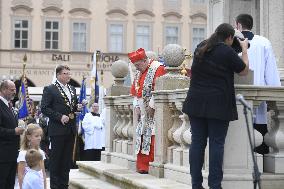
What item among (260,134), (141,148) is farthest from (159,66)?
(260,134)

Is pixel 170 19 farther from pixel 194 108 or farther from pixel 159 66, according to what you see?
pixel 194 108

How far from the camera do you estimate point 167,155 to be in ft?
30.1

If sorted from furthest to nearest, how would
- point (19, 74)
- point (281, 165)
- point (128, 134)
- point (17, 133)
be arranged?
point (19, 74), point (128, 134), point (17, 133), point (281, 165)

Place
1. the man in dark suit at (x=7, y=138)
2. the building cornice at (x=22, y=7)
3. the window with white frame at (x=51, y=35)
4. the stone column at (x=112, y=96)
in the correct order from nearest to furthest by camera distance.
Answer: the man in dark suit at (x=7, y=138), the stone column at (x=112, y=96), the building cornice at (x=22, y=7), the window with white frame at (x=51, y=35)

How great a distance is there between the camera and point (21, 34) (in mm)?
46281

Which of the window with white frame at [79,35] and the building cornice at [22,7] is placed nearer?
the building cornice at [22,7]

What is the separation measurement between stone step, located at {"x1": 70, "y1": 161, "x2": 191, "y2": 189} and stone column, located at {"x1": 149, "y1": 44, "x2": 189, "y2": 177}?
0.92 feet

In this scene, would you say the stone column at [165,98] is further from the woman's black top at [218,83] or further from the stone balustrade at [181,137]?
the woman's black top at [218,83]

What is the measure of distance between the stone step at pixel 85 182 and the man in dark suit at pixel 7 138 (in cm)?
143

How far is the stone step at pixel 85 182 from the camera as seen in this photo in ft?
33.4

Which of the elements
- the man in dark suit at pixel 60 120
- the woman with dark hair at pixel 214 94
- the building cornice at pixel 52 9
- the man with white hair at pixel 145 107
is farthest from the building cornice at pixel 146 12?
the woman with dark hair at pixel 214 94

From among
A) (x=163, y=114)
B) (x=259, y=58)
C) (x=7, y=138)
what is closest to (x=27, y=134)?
(x=7, y=138)

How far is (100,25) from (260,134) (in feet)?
134

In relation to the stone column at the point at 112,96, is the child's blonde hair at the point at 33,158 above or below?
below
